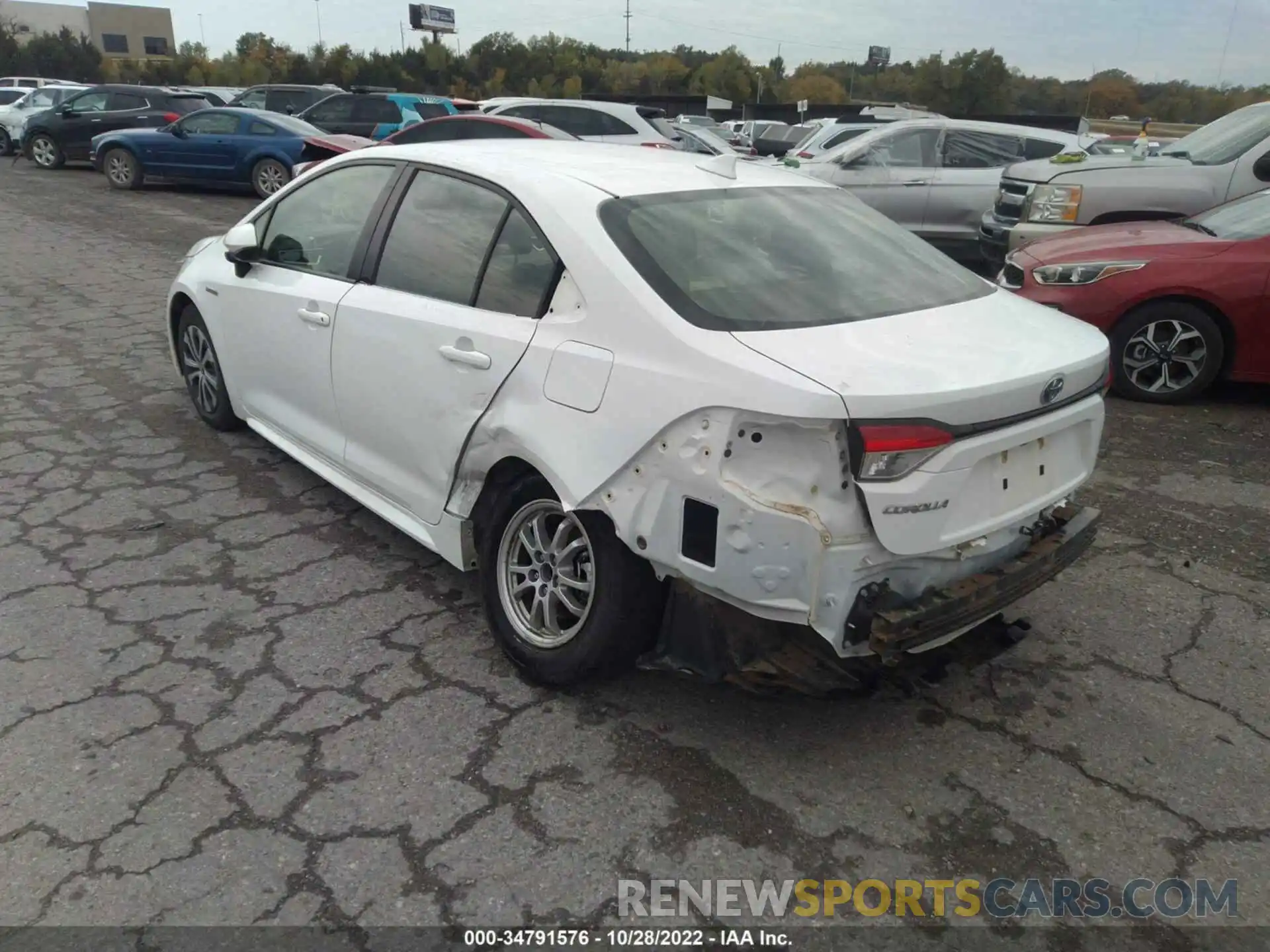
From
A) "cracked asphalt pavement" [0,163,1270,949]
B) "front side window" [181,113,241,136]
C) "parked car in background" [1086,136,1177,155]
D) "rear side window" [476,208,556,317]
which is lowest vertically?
"cracked asphalt pavement" [0,163,1270,949]

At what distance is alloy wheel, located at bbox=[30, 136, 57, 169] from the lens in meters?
19.0

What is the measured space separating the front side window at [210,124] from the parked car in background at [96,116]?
11.2 ft

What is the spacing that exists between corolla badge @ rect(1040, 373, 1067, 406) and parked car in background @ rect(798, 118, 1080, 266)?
850 cm

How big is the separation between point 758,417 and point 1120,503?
304cm

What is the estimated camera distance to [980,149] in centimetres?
1082

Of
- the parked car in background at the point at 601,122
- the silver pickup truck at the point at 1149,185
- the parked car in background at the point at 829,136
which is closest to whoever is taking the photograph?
the silver pickup truck at the point at 1149,185

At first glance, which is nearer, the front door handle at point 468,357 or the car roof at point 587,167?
the front door handle at point 468,357

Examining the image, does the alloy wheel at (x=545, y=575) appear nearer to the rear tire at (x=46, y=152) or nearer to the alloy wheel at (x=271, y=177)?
the alloy wheel at (x=271, y=177)

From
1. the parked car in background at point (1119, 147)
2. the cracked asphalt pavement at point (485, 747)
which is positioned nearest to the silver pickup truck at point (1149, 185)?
the parked car in background at point (1119, 147)

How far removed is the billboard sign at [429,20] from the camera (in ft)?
235

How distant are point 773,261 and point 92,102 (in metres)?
20.2

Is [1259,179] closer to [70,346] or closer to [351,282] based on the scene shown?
[351,282]

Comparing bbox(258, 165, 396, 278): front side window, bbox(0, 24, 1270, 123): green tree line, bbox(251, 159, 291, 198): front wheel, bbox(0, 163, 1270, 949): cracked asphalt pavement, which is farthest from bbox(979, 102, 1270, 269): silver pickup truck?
bbox(0, 24, 1270, 123): green tree line

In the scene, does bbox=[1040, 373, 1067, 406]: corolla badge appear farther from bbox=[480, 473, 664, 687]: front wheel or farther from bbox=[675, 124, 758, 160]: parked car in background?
bbox=[675, 124, 758, 160]: parked car in background
